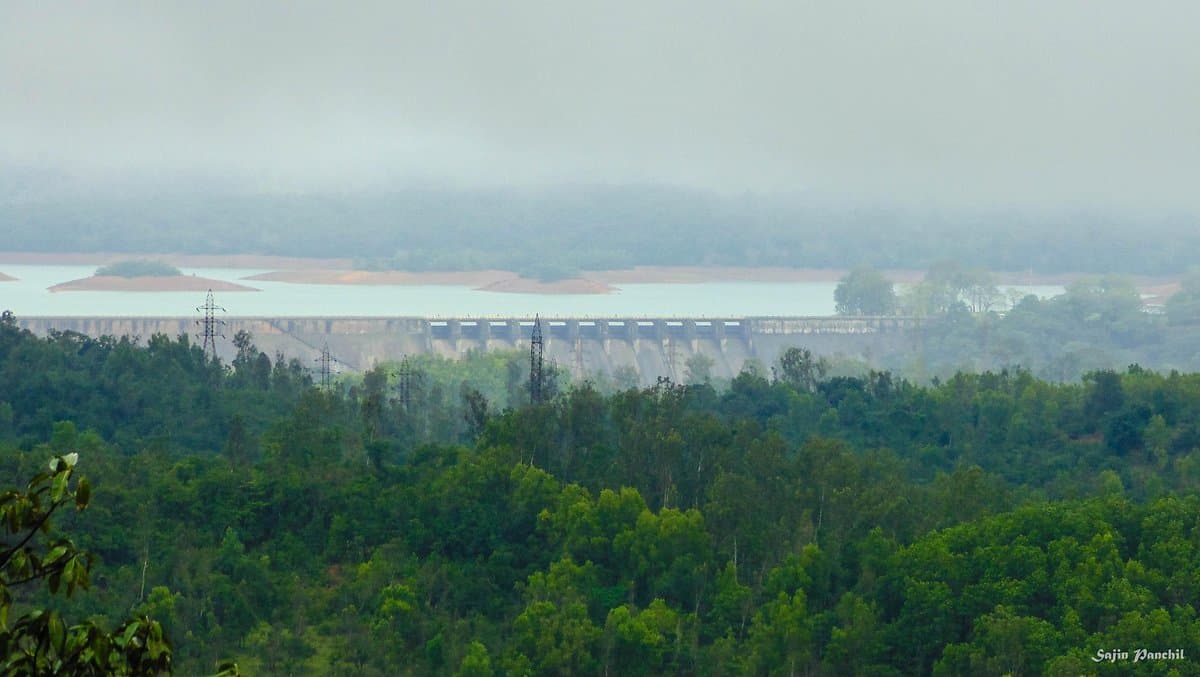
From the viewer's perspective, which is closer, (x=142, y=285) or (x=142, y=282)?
(x=142, y=285)

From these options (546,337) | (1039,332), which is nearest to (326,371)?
(546,337)

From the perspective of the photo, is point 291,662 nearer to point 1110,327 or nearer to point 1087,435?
point 1087,435

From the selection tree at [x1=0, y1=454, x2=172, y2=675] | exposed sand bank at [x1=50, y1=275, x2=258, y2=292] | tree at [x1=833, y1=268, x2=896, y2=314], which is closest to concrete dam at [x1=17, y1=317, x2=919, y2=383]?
tree at [x1=833, y1=268, x2=896, y2=314]

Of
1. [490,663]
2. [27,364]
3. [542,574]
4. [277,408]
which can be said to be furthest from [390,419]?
[490,663]

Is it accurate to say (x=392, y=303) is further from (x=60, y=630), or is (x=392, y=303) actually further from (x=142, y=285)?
(x=60, y=630)

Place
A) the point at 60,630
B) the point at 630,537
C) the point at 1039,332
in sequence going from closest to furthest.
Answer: the point at 60,630 < the point at 630,537 < the point at 1039,332

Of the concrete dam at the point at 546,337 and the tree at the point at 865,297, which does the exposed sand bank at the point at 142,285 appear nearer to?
the concrete dam at the point at 546,337
